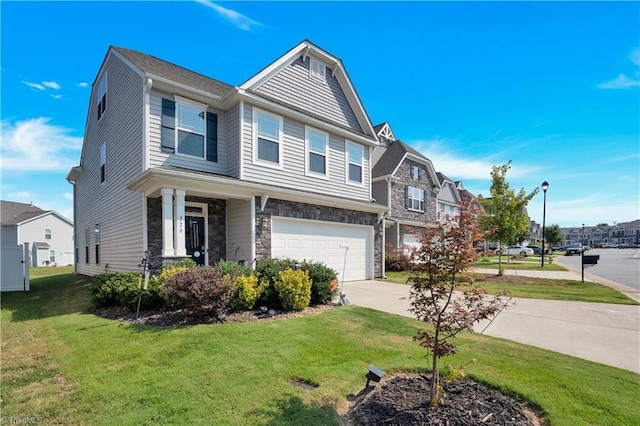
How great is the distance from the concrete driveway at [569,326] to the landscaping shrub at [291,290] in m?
1.94

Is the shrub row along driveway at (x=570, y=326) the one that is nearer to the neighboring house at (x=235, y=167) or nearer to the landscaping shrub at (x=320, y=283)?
the landscaping shrub at (x=320, y=283)

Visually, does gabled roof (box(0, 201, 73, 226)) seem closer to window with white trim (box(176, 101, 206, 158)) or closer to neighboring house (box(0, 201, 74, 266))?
neighboring house (box(0, 201, 74, 266))

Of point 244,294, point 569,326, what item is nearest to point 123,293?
point 244,294

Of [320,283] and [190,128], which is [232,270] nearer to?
[320,283]

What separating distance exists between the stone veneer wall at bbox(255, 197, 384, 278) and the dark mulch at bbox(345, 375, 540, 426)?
6.84 m

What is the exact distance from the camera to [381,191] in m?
20.5

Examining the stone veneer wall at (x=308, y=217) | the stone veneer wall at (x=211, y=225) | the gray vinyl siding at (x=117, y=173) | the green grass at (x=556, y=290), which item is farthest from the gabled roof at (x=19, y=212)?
the green grass at (x=556, y=290)

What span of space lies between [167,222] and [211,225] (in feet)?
7.94

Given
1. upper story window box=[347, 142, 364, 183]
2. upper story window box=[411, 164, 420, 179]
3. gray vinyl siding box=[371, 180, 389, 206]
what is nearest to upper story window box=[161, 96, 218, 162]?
upper story window box=[347, 142, 364, 183]

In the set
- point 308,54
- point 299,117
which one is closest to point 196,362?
point 299,117

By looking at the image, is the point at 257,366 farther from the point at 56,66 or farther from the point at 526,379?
the point at 56,66

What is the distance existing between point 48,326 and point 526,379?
9.19m

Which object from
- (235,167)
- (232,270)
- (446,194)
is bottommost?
(232,270)

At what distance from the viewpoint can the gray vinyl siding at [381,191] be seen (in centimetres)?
2020
